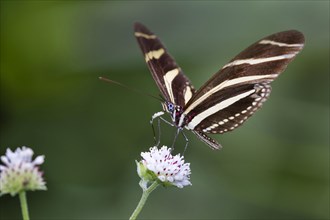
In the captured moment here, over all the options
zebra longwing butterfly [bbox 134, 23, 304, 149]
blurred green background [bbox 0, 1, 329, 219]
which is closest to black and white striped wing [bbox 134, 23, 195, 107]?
zebra longwing butterfly [bbox 134, 23, 304, 149]

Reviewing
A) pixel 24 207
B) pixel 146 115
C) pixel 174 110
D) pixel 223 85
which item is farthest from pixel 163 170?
pixel 146 115

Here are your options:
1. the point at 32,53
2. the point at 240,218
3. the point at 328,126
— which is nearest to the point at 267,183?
the point at 240,218

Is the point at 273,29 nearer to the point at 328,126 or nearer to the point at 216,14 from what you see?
the point at 216,14

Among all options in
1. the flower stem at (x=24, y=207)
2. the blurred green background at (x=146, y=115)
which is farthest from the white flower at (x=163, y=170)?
the blurred green background at (x=146, y=115)

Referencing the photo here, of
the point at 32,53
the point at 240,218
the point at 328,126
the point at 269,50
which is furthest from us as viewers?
the point at 32,53

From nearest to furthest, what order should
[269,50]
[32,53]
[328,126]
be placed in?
[269,50]
[328,126]
[32,53]

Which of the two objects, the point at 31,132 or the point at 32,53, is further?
the point at 32,53
